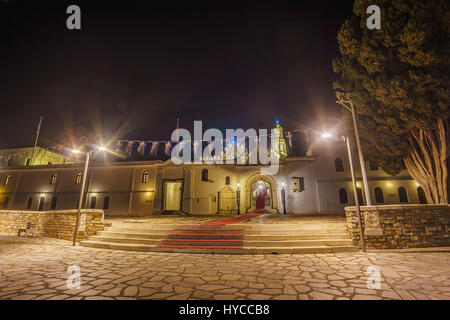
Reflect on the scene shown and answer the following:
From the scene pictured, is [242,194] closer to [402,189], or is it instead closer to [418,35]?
[402,189]

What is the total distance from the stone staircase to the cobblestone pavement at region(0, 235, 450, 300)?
0.48 m

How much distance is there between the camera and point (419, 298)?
10.9ft

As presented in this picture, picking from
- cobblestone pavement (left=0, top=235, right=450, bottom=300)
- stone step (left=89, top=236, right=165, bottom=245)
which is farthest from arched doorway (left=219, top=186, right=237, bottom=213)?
cobblestone pavement (left=0, top=235, right=450, bottom=300)

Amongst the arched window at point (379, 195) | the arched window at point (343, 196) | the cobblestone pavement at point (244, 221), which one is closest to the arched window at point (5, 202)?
the cobblestone pavement at point (244, 221)

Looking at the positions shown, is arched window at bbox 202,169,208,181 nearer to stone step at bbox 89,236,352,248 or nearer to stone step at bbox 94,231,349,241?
stone step at bbox 94,231,349,241

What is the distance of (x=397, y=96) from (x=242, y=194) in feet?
55.8

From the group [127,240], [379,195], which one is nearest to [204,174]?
[127,240]

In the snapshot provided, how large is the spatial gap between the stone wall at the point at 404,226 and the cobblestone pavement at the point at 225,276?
72 cm

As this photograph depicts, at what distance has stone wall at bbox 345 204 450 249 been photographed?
7.27 m

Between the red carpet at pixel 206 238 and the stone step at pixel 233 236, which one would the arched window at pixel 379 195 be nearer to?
the stone step at pixel 233 236

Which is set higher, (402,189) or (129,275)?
(402,189)

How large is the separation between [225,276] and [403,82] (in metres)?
10.4
